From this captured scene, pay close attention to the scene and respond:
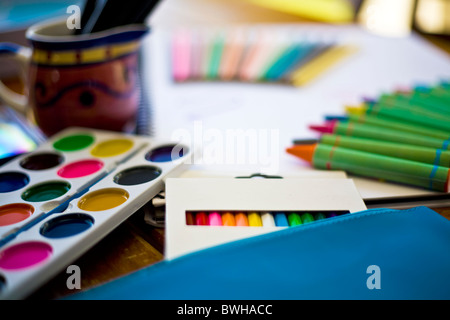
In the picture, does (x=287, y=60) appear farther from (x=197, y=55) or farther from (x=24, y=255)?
(x=24, y=255)

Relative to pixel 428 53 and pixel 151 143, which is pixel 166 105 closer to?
pixel 151 143

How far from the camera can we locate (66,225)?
0.36m

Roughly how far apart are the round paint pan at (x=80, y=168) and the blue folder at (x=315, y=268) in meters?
0.16

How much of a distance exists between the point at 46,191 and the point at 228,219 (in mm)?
177

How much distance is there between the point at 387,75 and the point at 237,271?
557mm

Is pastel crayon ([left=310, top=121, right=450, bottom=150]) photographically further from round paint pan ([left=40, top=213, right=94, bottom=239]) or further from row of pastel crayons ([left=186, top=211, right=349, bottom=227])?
round paint pan ([left=40, top=213, right=94, bottom=239])

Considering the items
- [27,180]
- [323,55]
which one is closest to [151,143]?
[27,180]

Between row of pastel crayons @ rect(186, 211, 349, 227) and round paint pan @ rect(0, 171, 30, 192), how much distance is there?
17cm

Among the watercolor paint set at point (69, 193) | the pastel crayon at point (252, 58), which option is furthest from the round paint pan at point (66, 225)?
the pastel crayon at point (252, 58)

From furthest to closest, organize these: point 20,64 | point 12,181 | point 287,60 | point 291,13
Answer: point 291,13
point 287,60
point 20,64
point 12,181

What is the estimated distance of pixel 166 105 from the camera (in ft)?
2.12

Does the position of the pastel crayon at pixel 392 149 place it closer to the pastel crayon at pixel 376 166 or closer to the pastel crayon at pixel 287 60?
the pastel crayon at pixel 376 166

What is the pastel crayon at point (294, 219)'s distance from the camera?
1.20 ft

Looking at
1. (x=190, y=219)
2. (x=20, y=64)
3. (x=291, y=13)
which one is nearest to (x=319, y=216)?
→ (x=190, y=219)
